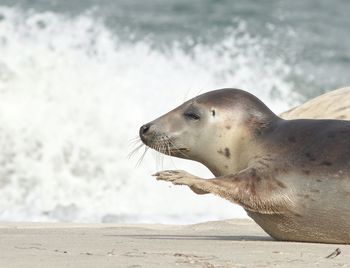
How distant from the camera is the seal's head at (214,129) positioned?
579 cm

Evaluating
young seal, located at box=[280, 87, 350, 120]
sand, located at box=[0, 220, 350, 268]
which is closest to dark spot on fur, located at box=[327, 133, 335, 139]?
sand, located at box=[0, 220, 350, 268]

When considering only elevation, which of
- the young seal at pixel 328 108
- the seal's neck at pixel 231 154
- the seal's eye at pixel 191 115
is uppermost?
the young seal at pixel 328 108

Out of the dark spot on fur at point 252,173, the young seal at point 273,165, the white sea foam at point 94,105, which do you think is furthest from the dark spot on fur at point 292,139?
the white sea foam at point 94,105

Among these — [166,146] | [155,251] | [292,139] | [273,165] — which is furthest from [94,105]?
[155,251]

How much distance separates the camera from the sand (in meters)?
4.12

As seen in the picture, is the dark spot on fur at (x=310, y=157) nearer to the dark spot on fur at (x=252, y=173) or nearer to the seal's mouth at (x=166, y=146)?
the dark spot on fur at (x=252, y=173)

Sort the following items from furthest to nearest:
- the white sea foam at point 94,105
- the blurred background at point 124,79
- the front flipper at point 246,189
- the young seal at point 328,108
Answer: the blurred background at point 124,79
the white sea foam at point 94,105
the young seal at point 328,108
the front flipper at point 246,189

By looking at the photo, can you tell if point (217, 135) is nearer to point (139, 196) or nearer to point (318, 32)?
point (139, 196)

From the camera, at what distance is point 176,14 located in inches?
687

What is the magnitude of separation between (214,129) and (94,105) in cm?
678

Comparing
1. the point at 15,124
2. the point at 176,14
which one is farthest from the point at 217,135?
the point at 176,14

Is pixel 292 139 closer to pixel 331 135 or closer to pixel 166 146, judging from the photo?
pixel 331 135

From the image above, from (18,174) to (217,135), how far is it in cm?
528

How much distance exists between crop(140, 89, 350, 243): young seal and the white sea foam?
3.16 m
